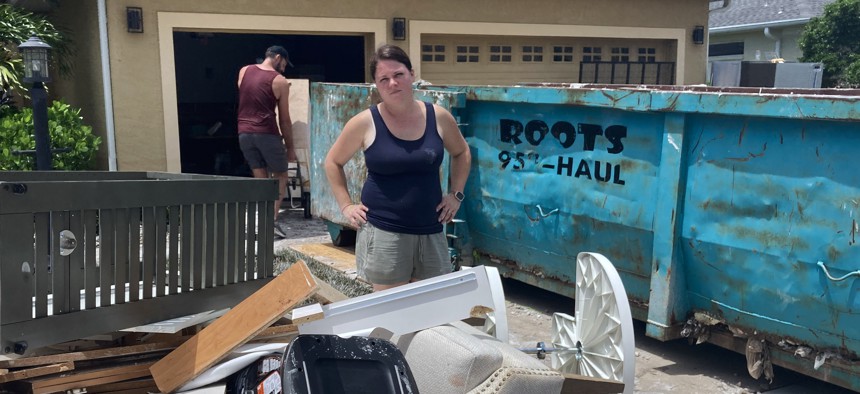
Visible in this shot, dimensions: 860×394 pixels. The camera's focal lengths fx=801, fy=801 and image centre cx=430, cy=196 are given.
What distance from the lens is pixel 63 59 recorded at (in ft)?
30.6

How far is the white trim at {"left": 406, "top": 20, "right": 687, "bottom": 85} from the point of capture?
11.1m

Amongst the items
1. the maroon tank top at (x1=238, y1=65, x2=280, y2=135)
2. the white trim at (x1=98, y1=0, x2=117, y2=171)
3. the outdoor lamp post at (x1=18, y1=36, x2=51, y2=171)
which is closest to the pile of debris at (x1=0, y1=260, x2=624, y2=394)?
the outdoor lamp post at (x1=18, y1=36, x2=51, y2=171)

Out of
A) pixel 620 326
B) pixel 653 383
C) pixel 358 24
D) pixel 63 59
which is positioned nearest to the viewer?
pixel 620 326

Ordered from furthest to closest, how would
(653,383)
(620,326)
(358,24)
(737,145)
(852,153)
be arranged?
(358,24), (653,383), (737,145), (852,153), (620,326)

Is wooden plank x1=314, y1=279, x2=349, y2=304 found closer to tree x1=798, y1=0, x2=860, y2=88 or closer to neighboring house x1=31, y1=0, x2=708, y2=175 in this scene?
neighboring house x1=31, y1=0, x2=708, y2=175

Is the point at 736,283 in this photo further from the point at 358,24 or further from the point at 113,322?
the point at 358,24

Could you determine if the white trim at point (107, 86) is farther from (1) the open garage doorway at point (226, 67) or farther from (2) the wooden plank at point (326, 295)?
(2) the wooden plank at point (326, 295)

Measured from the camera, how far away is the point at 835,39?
21328 mm

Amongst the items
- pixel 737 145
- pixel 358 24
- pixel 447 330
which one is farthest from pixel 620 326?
pixel 358 24

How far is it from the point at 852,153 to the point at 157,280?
308 cm

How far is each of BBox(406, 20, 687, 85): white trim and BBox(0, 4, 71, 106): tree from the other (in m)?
4.39

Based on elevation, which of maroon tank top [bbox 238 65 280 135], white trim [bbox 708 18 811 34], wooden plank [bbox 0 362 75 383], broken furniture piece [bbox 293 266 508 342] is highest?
white trim [bbox 708 18 811 34]

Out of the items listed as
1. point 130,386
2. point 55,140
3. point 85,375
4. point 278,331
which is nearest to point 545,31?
point 55,140

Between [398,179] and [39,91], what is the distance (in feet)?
14.8
